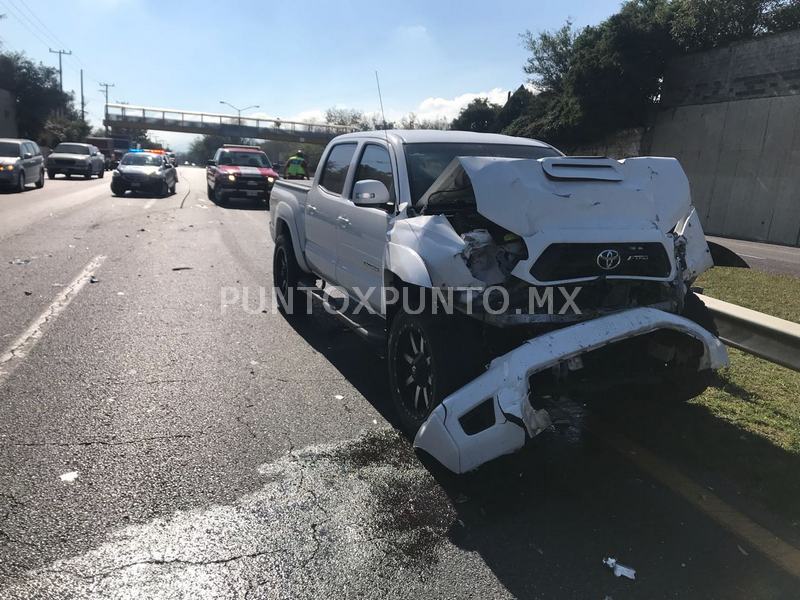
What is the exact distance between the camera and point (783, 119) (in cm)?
2314

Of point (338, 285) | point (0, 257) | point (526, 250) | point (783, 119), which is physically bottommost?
point (0, 257)

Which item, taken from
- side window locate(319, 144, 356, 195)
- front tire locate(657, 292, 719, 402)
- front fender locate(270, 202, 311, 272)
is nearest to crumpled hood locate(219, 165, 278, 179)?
front fender locate(270, 202, 311, 272)

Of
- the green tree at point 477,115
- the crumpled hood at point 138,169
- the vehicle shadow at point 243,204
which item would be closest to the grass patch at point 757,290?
the vehicle shadow at point 243,204

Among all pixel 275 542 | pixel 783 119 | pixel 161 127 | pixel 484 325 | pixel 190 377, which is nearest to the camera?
pixel 275 542

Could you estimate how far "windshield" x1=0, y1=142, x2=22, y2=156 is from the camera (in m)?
22.3

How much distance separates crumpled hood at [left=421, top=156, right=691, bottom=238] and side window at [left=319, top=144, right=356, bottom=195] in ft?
6.78

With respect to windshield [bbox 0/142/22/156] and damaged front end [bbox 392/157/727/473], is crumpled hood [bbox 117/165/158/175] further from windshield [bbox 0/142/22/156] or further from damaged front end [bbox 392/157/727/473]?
damaged front end [bbox 392/157/727/473]

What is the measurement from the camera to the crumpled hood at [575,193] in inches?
141

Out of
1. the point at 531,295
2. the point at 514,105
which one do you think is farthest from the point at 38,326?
the point at 514,105

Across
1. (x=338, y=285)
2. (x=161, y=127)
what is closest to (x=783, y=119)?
(x=338, y=285)

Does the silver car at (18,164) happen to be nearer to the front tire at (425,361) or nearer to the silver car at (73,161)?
the silver car at (73,161)

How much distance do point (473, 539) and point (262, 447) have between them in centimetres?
155

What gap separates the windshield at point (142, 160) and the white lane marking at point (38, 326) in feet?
53.4

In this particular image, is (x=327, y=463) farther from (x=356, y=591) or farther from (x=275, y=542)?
(x=356, y=591)
